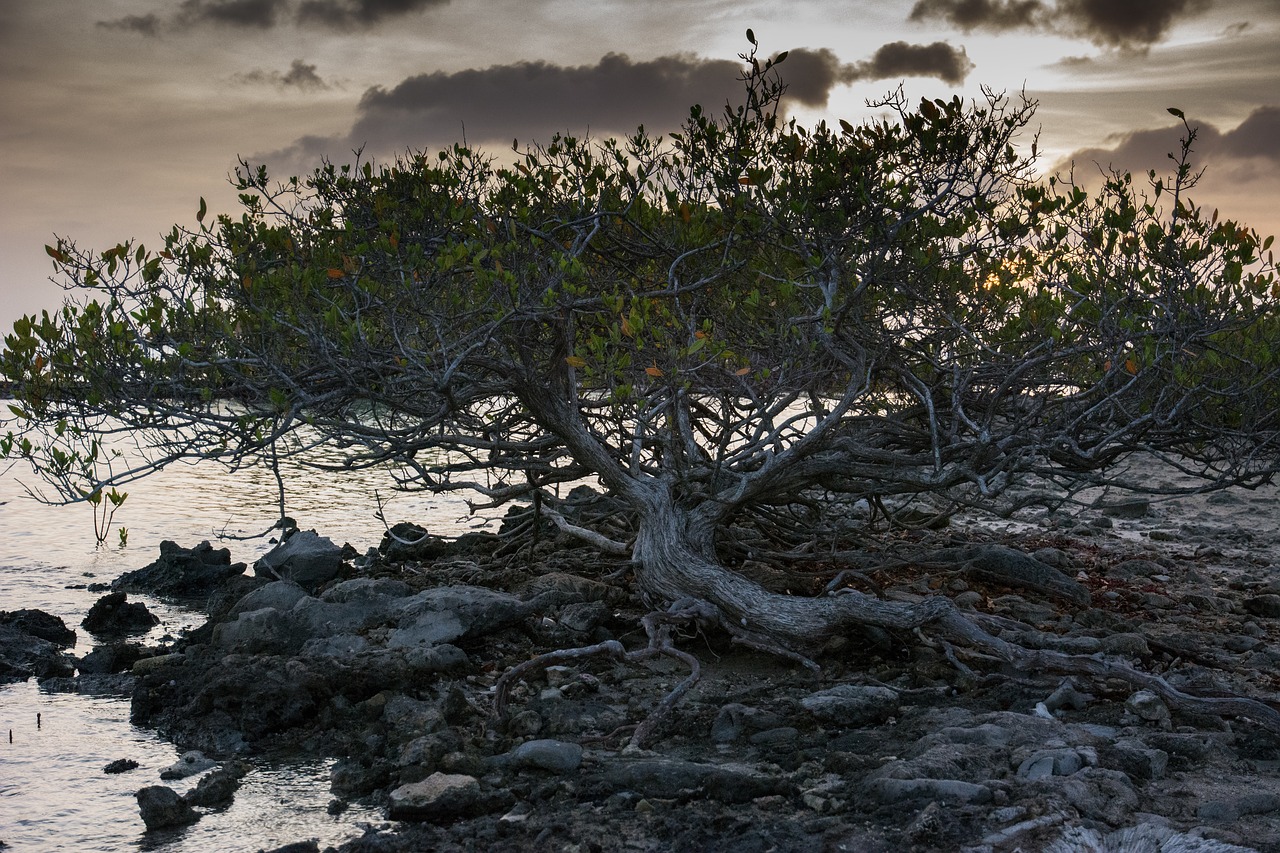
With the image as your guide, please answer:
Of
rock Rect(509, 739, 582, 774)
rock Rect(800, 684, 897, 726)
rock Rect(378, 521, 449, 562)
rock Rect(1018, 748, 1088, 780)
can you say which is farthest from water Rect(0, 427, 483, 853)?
rock Rect(1018, 748, 1088, 780)

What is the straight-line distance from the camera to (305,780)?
7.28 meters

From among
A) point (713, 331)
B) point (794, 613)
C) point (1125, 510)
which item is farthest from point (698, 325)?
point (1125, 510)

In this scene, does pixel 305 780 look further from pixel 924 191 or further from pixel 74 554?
pixel 74 554

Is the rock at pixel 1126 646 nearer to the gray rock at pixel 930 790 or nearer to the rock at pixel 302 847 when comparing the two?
the gray rock at pixel 930 790

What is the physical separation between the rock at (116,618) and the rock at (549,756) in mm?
6785

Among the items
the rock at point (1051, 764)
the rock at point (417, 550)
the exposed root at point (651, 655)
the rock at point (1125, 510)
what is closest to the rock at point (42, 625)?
the rock at point (417, 550)

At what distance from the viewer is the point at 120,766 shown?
7699 mm

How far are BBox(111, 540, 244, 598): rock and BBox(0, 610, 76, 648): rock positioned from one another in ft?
7.21

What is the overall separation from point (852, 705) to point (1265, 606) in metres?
5.80

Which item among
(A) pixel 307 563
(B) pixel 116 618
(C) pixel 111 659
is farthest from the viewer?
(A) pixel 307 563

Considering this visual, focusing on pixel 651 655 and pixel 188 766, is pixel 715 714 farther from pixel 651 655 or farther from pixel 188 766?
pixel 188 766

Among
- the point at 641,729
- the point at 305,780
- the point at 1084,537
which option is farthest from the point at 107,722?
the point at 1084,537

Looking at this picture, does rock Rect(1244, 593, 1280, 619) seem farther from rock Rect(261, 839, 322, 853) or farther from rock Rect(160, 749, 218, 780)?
rock Rect(160, 749, 218, 780)

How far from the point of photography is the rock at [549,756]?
6.73m
